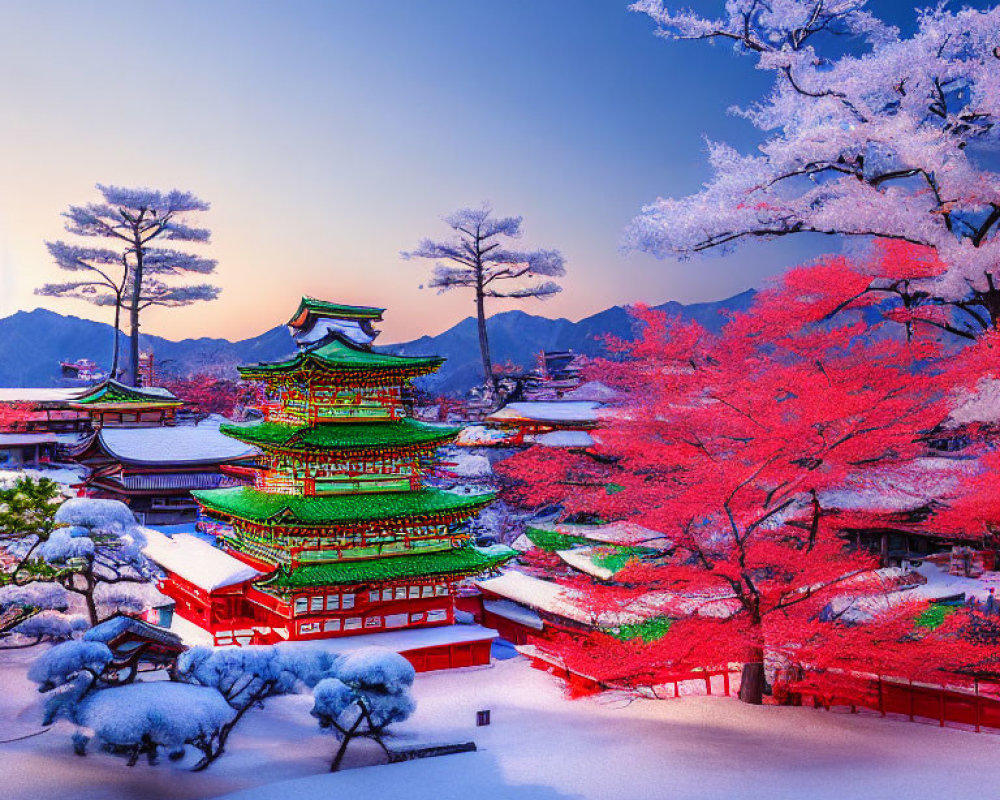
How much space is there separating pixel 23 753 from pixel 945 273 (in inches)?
545

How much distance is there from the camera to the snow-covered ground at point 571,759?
9.21 m

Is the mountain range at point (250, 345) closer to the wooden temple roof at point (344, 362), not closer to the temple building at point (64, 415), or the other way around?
the temple building at point (64, 415)

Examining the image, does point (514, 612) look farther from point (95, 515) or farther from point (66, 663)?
point (66, 663)

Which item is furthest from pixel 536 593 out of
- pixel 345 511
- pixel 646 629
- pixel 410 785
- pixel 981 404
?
pixel 981 404

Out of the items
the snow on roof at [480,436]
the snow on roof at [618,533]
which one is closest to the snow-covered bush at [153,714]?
the snow on roof at [618,533]

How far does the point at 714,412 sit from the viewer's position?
13.3 m

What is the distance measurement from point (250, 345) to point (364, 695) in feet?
256

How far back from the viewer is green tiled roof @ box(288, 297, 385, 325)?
18.0 metres

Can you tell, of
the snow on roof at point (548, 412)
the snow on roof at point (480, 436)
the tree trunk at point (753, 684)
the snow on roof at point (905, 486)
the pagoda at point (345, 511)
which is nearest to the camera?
the tree trunk at point (753, 684)

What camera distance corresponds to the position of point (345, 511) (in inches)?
601

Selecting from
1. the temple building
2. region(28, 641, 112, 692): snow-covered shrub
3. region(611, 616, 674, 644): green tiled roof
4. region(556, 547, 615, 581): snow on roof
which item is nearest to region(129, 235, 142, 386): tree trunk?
the temple building

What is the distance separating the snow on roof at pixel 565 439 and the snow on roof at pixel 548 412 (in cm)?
66

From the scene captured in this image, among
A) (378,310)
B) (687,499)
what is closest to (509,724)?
(687,499)

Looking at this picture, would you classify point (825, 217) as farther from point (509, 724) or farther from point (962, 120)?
point (509, 724)
